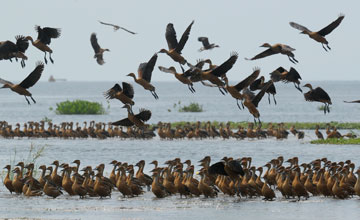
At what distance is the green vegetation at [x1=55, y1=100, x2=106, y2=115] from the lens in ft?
231

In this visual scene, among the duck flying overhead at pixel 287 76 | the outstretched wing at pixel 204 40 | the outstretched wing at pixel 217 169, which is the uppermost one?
the outstretched wing at pixel 204 40

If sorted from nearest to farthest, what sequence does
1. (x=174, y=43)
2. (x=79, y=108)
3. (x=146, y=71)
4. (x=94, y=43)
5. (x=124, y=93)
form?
1. (x=124, y=93)
2. (x=146, y=71)
3. (x=174, y=43)
4. (x=94, y=43)
5. (x=79, y=108)

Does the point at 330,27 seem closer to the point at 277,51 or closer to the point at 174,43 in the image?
the point at 277,51

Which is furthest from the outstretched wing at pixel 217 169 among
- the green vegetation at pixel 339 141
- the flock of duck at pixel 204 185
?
the green vegetation at pixel 339 141

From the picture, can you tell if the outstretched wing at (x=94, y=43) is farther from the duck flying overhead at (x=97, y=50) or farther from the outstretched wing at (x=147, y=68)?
the outstretched wing at (x=147, y=68)

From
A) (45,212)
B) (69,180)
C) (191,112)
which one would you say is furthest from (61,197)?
(191,112)

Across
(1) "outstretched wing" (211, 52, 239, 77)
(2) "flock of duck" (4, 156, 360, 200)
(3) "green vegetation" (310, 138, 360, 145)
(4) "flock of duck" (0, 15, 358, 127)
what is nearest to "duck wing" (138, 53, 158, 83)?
(4) "flock of duck" (0, 15, 358, 127)

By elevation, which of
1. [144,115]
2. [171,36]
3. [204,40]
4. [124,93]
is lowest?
[144,115]

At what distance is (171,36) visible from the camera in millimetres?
18453

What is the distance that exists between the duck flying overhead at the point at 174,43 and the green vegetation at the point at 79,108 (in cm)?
5181

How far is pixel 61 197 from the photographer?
2289 centimetres

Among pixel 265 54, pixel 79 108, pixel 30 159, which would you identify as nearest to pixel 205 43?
pixel 265 54

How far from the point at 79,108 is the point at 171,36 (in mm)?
52610

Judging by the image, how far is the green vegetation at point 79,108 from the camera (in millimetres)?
70500
